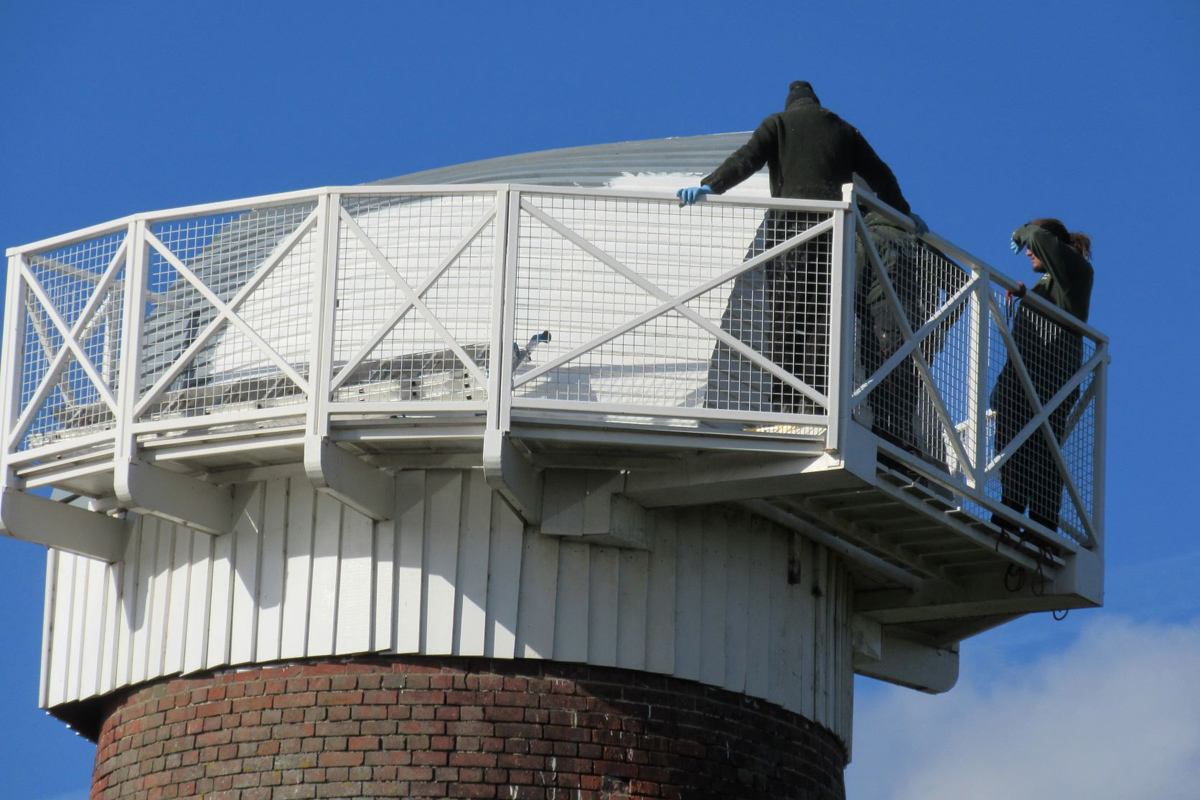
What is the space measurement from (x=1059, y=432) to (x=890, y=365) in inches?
114

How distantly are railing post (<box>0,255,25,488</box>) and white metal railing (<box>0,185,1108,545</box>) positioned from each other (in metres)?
0.02

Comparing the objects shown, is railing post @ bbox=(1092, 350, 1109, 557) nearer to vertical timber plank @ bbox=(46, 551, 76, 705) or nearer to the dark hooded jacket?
the dark hooded jacket

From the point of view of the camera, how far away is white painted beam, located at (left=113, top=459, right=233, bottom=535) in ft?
50.7

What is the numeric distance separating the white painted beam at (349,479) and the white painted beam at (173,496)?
1.15 meters

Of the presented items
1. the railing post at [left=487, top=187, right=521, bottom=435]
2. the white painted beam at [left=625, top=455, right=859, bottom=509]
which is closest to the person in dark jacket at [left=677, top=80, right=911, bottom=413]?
the white painted beam at [left=625, top=455, right=859, bottom=509]

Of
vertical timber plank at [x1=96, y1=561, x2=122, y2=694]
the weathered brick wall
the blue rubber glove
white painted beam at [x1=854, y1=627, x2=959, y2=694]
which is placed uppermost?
the blue rubber glove

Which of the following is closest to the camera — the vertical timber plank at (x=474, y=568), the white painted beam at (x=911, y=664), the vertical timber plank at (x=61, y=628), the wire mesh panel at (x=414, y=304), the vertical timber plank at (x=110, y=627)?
the wire mesh panel at (x=414, y=304)

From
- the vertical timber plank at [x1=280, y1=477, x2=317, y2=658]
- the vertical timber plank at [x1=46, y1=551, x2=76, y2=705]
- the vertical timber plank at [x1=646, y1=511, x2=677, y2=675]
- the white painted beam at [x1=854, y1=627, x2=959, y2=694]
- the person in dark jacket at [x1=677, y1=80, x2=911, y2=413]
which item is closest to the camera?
the person in dark jacket at [x1=677, y1=80, x2=911, y2=413]

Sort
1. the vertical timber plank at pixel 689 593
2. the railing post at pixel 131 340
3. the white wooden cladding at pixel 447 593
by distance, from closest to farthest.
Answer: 1. the railing post at pixel 131 340
2. the white wooden cladding at pixel 447 593
3. the vertical timber plank at pixel 689 593

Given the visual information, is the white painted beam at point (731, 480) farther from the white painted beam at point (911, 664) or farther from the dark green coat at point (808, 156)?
the white painted beam at point (911, 664)

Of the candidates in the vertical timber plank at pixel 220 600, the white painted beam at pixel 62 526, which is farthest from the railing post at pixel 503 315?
the white painted beam at pixel 62 526

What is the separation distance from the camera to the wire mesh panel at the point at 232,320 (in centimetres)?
1533

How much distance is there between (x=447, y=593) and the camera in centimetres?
1573

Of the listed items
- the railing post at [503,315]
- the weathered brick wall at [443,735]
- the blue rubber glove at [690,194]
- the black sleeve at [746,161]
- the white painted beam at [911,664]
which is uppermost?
the black sleeve at [746,161]
